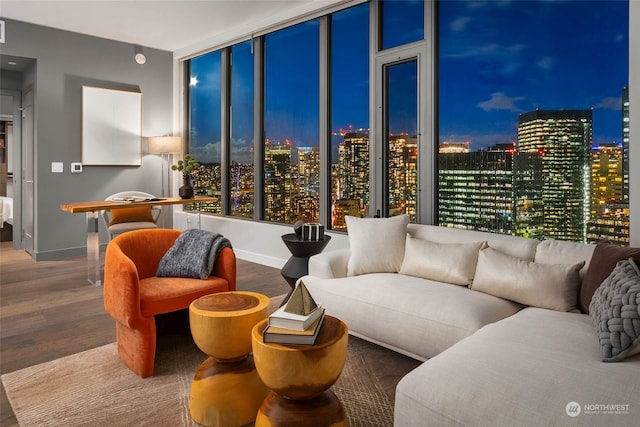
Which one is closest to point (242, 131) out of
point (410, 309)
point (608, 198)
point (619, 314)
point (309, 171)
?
point (309, 171)

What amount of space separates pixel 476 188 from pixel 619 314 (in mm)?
1966

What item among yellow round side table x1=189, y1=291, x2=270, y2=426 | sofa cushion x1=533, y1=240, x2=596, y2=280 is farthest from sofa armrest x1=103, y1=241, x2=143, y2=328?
sofa cushion x1=533, y1=240, x2=596, y2=280

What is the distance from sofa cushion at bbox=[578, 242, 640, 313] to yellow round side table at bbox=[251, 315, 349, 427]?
1312 millimetres

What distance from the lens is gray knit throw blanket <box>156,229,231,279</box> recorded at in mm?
2758

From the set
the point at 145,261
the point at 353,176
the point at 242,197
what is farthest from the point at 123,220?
the point at 353,176

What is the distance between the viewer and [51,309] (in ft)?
11.7

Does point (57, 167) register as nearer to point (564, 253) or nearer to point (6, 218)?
point (6, 218)

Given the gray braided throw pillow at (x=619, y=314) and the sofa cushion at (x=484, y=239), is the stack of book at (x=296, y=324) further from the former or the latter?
the sofa cushion at (x=484, y=239)

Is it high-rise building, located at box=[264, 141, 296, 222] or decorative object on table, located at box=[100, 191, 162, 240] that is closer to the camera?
decorative object on table, located at box=[100, 191, 162, 240]

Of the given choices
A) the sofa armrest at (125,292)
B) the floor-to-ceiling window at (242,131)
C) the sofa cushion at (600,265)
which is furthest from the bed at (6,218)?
the sofa cushion at (600,265)

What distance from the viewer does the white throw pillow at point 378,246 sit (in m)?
3.06

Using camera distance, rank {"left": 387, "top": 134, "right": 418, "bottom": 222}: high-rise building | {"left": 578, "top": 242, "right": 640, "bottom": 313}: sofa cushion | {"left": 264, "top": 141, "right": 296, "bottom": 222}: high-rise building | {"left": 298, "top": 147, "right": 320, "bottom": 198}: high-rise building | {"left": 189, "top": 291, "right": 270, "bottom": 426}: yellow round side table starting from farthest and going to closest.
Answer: {"left": 264, "top": 141, "right": 296, "bottom": 222}: high-rise building < {"left": 298, "top": 147, "right": 320, "bottom": 198}: high-rise building < {"left": 387, "top": 134, "right": 418, "bottom": 222}: high-rise building < {"left": 578, "top": 242, "right": 640, "bottom": 313}: sofa cushion < {"left": 189, "top": 291, "right": 270, "bottom": 426}: yellow round side table

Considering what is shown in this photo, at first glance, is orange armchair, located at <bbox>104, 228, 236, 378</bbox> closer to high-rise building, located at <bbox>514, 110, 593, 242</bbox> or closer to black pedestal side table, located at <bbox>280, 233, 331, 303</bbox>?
black pedestal side table, located at <bbox>280, 233, 331, 303</bbox>

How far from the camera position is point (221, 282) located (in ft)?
9.04
